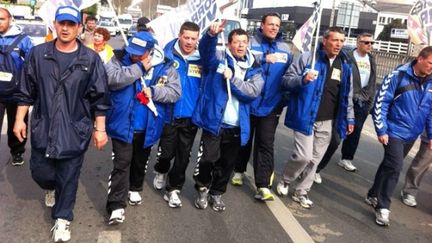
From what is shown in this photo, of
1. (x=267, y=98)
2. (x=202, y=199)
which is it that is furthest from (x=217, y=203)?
(x=267, y=98)

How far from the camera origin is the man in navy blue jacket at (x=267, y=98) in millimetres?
4977

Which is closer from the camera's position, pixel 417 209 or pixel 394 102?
pixel 394 102

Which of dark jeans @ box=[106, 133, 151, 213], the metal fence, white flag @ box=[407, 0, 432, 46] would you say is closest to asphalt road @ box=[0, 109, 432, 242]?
dark jeans @ box=[106, 133, 151, 213]

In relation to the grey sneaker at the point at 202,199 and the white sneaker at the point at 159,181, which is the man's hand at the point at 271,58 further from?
the white sneaker at the point at 159,181

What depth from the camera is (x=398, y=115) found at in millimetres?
4832

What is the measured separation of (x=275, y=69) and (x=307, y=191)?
1.39 metres

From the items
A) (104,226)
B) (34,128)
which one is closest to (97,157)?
(104,226)

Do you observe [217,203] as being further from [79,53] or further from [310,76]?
[79,53]

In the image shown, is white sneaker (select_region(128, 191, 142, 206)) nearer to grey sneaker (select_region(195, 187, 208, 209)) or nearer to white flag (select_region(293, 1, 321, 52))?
grey sneaker (select_region(195, 187, 208, 209))

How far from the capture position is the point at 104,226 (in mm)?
4152

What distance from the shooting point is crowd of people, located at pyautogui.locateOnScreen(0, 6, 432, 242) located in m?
3.61

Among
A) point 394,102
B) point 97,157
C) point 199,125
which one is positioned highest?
point 394,102

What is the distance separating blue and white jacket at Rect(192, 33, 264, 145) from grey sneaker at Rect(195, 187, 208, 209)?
638 millimetres

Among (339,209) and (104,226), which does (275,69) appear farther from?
(104,226)
